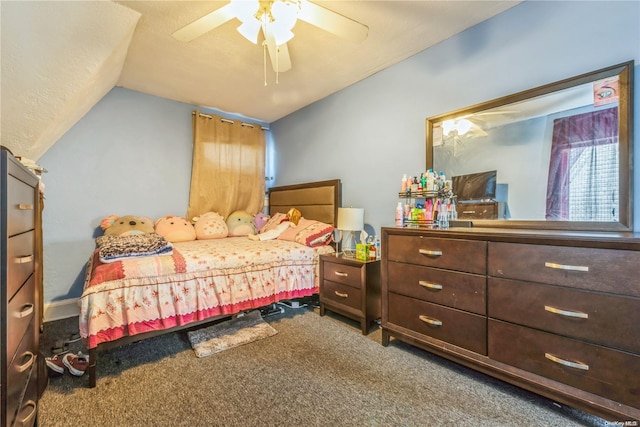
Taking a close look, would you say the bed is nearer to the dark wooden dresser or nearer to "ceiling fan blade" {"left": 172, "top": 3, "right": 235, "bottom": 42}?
the dark wooden dresser

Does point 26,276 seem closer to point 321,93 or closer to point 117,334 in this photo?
point 117,334

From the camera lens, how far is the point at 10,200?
855mm

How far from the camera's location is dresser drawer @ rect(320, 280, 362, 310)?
2.34 metres

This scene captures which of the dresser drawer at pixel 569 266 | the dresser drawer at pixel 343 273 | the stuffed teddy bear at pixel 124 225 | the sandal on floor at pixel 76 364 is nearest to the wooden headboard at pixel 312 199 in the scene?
the dresser drawer at pixel 343 273

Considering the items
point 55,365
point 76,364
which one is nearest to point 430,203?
point 76,364

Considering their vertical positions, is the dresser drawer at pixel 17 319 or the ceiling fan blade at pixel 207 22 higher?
the ceiling fan blade at pixel 207 22

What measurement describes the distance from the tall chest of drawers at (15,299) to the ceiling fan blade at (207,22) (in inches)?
45.4

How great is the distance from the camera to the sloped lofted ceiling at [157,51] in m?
1.53

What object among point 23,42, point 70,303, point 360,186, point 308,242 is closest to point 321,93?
point 360,186

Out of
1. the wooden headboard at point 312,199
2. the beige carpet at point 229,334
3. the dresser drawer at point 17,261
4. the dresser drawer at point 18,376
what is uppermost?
the wooden headboard at point 312,199

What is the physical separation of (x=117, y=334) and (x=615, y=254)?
2641 mm

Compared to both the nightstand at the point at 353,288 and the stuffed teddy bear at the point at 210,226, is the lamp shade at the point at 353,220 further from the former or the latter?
the stuffed teddy bear at the point at 210,226

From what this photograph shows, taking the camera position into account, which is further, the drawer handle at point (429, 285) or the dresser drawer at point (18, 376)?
the drawer handle at point (429, 285)

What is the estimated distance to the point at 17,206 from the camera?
95cm
